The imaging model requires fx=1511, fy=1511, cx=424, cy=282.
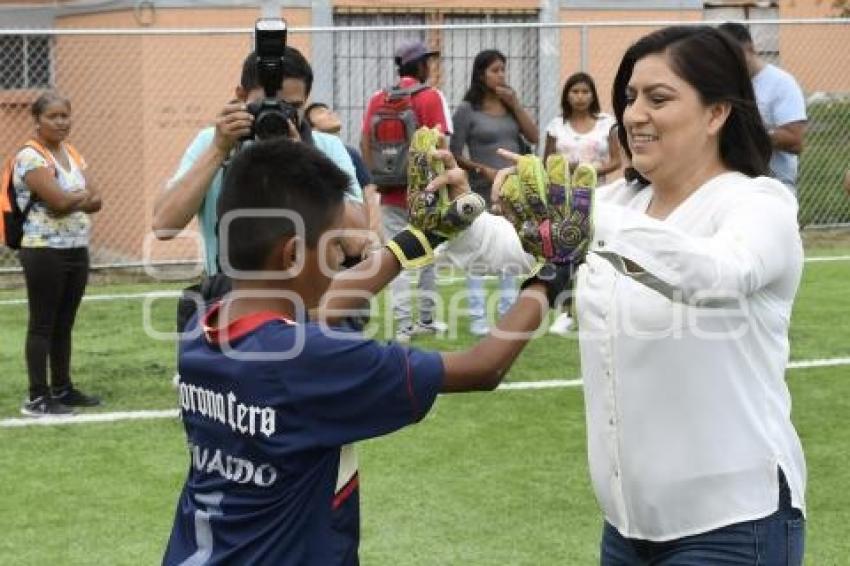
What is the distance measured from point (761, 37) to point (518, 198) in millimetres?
12218

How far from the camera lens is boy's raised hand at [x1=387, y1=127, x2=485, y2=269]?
11.1 feet

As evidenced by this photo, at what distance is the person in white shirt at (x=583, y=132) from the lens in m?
10.7

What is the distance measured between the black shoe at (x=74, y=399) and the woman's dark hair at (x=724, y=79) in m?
5.67

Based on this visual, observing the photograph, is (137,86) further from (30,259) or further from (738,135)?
(738,135)

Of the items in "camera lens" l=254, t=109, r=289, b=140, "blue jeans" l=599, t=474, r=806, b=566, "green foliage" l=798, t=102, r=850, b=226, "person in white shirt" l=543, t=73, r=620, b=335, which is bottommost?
"green foliage" l=798, t=102, r=850, b=226

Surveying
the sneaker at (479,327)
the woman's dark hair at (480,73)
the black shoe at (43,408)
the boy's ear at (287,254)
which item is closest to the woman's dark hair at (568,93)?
the woman's dark hair at (480,73)

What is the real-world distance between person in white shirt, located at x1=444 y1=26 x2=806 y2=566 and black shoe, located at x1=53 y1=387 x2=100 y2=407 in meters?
5.53

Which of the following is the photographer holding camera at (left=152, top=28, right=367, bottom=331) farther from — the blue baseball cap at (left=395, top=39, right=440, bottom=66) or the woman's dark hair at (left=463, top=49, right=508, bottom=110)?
the woman's dark hair at (left=463, top=49, right=508, bottom=110)

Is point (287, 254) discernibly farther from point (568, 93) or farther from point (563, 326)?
point (568, 93)

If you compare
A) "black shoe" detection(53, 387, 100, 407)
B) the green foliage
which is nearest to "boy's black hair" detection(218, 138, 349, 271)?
"black shoe" detection(53, 387, 100, 407)

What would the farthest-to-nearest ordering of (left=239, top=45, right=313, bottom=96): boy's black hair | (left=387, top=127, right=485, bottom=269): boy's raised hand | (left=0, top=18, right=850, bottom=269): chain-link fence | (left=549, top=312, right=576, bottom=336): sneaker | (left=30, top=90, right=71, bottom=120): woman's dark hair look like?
1. (left=0, top=18, right=850, bottom=269): chain-link fence
2. (left=549, top=312, right=576, bottom=336): sneaker
3. (left=30, top=90, right=71, bottom=120): woman's dark hair
4. (left=239, top=45, right=313, bottom=96): boy's black hair
5. (left=387, top=127, right=485, bottom=269): boy's raised hand

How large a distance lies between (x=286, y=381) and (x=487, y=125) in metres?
7.93

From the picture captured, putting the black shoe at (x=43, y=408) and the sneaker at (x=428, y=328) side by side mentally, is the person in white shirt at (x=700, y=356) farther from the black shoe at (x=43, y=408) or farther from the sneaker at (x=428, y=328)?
the sneaker at (x=428, y=328)

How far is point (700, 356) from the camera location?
3158 millimetres
